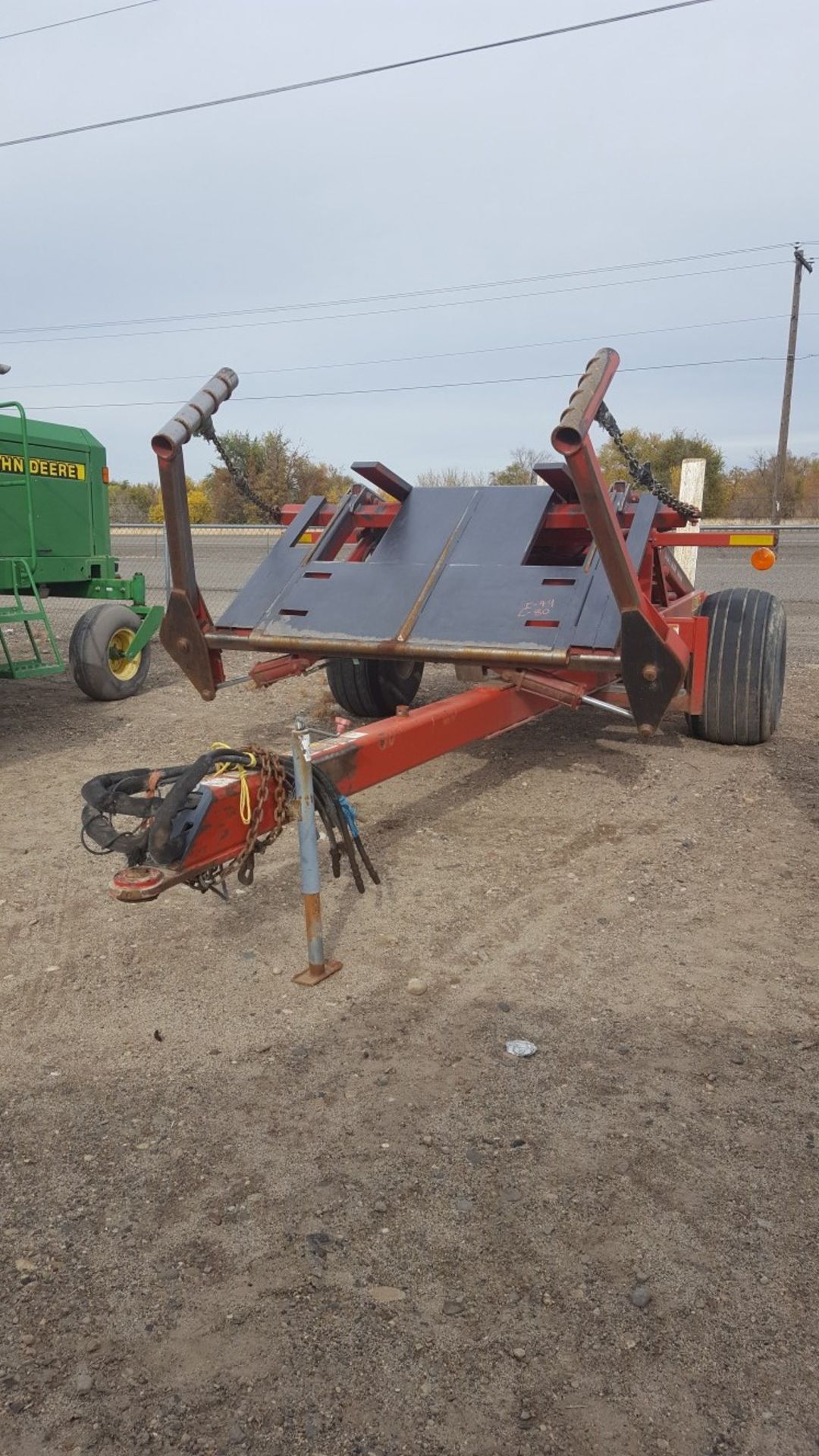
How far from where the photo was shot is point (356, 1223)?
2.57m

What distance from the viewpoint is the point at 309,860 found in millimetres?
3572

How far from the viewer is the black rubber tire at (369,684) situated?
7.59 meters

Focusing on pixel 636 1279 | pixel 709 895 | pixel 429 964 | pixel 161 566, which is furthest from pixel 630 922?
pixel 161 566

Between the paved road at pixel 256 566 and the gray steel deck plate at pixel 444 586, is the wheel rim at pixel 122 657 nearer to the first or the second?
the gray steel deck plate at pixel 444 586

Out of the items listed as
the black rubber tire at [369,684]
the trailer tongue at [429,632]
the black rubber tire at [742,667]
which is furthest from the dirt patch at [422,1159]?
the black rubber tire at [369,684]

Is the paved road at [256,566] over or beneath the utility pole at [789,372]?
beneath

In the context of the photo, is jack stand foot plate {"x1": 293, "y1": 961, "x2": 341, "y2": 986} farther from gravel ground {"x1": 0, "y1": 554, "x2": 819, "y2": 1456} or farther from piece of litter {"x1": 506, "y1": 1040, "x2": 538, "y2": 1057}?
piece of litter {"x1": 506, "y1": 1040, "x2": 538, "y2": 1057}

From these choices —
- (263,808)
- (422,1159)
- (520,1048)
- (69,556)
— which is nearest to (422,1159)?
(422,1159)

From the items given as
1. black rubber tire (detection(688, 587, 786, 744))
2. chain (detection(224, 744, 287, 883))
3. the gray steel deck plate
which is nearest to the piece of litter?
chain (detection(224, 744, 287, 883))

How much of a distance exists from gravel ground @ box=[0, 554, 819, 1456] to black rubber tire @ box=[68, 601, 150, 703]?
364cm

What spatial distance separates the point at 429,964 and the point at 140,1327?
1.83 metres

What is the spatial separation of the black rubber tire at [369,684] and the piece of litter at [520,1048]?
4.41m

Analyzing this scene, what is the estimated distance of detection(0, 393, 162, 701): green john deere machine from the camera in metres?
8.20

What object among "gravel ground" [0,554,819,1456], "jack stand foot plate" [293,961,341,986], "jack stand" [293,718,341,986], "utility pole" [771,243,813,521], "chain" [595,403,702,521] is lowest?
"gravel ground" [0,554,819,1456]
